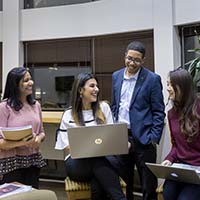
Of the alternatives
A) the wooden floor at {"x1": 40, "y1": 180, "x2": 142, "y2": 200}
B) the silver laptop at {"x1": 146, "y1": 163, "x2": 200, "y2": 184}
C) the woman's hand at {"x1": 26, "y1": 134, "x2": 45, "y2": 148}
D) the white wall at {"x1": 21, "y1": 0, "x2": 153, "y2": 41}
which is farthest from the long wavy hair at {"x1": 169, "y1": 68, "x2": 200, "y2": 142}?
the wooden floor at {"x1": 40, "y1": 180, "x2": 142, "y2": 200}

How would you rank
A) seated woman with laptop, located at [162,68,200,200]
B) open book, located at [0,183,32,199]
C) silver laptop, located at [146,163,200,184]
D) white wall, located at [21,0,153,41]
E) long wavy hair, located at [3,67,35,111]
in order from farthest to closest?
white wall, located at [21,0,153,41] → long wavy hair, located at [3,67,35,111] → seated woman with laptop, located at [162,68,200,200] → silver laptop, located at [146,163,200,184] → open book, located at [0,183,32,199]

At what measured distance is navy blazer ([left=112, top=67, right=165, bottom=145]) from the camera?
10.1ft

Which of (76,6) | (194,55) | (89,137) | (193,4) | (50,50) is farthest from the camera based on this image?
(50,50)

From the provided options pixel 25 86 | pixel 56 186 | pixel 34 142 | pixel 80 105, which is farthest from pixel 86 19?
pixel 34 142

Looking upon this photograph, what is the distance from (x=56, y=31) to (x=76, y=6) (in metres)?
0.45

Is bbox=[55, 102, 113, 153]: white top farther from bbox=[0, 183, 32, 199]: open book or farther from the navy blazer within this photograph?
bbox=[0, 183, 32, 199]: open book

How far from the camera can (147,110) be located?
313cm

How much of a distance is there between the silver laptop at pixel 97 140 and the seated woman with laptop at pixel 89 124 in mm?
94

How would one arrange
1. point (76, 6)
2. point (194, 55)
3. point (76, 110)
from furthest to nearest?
1. point (76, 6)
2. point (194, 55)
3. point (76, 110)

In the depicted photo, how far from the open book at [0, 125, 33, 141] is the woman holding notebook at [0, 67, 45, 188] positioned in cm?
4

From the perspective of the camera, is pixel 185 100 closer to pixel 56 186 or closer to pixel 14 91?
pixel 14 91

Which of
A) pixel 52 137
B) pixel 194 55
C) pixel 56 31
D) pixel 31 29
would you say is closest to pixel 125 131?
pixel 194 55

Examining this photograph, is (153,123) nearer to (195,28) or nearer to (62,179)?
(195,28)

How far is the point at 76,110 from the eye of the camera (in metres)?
3.10
